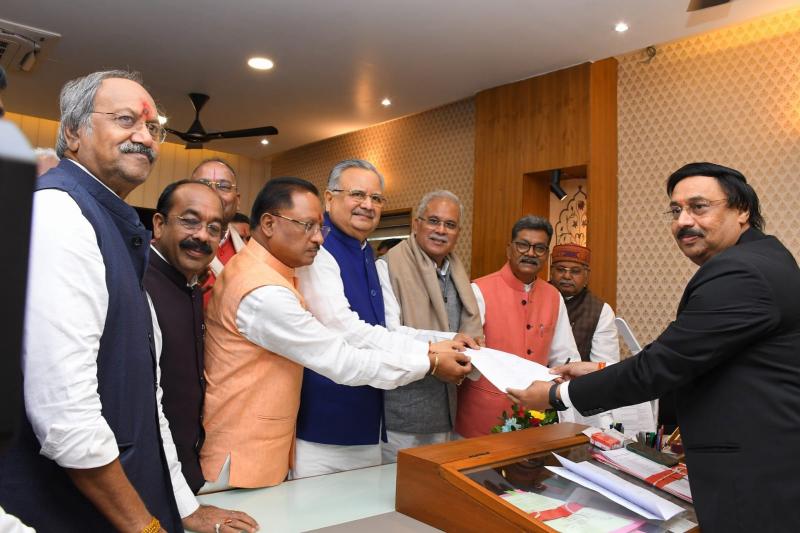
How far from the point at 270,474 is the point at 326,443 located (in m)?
0.39

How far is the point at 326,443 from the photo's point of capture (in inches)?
78.5

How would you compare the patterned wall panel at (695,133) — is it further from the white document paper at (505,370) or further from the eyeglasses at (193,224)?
the eyeglasses at (193,224)

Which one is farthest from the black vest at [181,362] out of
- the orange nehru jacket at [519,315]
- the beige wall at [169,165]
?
the beige wall at [169,165]

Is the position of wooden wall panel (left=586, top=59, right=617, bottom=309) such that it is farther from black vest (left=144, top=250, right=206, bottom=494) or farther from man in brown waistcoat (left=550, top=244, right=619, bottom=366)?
black vest (left=144, top=250, right=206, bottom=494)

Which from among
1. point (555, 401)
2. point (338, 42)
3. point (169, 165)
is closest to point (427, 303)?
point (555, 401)

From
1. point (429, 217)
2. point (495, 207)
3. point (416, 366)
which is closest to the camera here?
point (416, 366)

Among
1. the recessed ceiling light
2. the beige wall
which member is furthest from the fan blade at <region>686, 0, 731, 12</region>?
the beige wall

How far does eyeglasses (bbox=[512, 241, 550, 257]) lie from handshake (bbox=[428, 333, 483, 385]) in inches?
37.0

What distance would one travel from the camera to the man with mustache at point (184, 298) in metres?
1.60

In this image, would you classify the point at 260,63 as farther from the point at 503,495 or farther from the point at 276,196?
the point at 503,495

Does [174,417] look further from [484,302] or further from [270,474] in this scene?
[484,302]

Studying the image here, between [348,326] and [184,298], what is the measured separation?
555 millimetres

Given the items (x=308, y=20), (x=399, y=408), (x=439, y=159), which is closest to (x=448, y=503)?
(x=399, y=408)

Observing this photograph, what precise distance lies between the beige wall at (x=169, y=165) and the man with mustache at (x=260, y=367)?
649 cm
